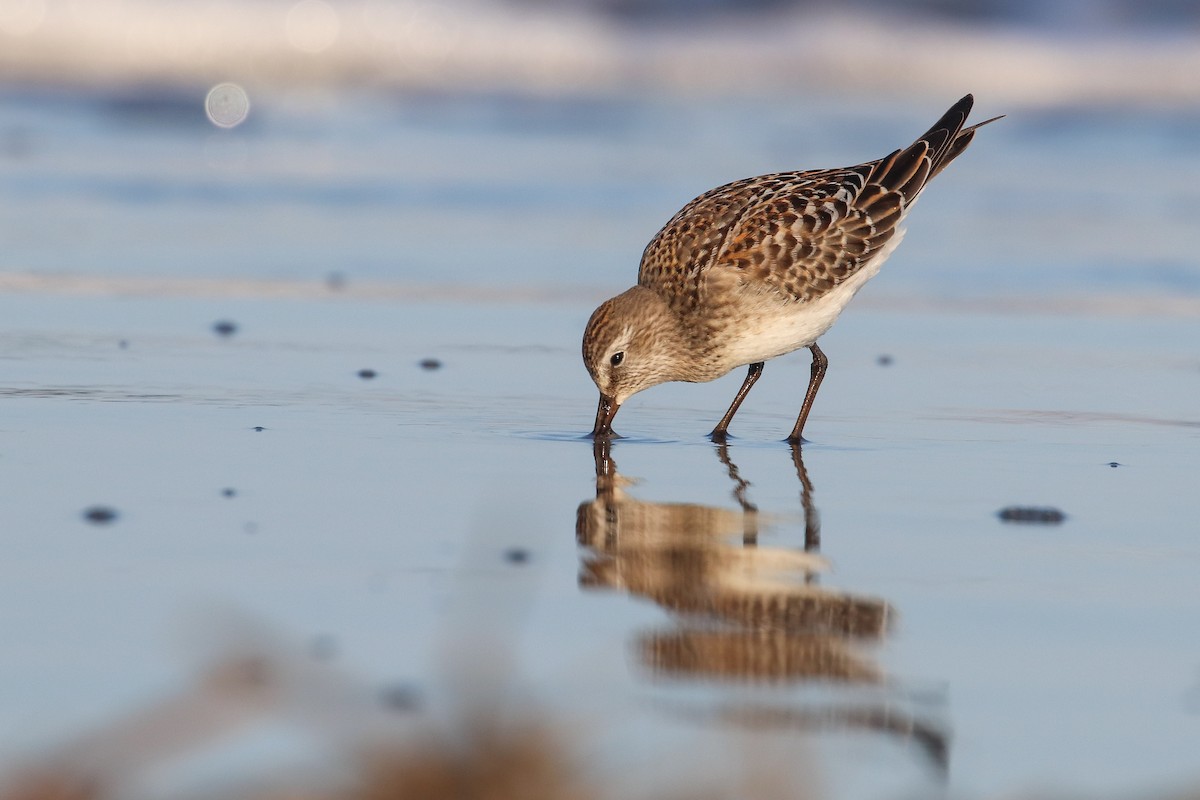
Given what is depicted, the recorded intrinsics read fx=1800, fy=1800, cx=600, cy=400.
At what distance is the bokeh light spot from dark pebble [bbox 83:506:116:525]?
9.87m

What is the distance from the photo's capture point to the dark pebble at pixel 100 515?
4547 mm

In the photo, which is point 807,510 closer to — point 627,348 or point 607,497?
point 607,497

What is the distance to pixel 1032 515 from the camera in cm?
486

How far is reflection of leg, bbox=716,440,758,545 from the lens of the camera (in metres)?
4.66

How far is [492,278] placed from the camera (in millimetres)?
8656

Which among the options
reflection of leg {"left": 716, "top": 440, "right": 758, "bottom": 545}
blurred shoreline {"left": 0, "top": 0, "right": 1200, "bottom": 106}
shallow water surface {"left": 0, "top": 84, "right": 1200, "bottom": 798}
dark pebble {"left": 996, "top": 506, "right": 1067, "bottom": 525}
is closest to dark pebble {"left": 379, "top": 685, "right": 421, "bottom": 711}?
shallow water surface {"left": 0, "top": 84, "right": 1200, "bottom": 798}

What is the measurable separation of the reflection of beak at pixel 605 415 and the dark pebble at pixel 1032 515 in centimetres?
140

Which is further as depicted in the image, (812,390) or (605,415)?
(812,390)

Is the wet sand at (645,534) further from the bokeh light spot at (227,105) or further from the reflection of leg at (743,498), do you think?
the bokeh light spot at (227,105)

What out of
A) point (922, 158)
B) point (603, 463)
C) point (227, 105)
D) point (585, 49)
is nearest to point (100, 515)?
point (603, 463)

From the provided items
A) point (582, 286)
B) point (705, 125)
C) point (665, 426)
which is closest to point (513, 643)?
point (665, 426)

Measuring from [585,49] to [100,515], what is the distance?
14.2 m

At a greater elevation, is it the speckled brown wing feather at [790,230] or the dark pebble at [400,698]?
the speckled brown wing feather at [790,230]

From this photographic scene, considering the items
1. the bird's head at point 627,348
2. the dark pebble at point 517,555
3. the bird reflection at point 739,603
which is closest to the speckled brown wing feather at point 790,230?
the bird's head at point 627,348
